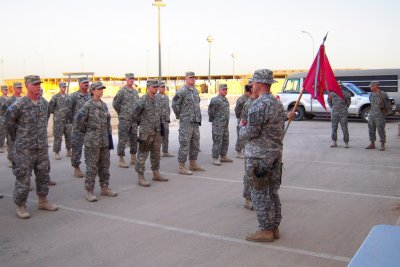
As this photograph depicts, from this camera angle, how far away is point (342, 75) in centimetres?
2409

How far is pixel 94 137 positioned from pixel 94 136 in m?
0.02

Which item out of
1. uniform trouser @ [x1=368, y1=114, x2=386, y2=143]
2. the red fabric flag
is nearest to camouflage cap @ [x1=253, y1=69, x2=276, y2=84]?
the red fabric flag

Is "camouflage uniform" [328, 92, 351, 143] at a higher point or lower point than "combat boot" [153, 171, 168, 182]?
higher

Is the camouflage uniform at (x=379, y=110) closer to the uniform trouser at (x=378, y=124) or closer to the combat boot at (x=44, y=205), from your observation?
the uniform trouser at (x=378, y=124)

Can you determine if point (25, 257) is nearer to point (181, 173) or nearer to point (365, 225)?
point (365, 225)

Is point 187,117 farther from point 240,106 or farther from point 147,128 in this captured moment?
point 240,106

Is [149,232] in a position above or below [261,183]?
below

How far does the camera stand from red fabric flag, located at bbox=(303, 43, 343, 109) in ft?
21.1

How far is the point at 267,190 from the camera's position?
5.08 m

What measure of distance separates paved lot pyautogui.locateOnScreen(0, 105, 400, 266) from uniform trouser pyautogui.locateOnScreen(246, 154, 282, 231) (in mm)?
298

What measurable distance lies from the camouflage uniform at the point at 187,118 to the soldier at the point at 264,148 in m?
4.11

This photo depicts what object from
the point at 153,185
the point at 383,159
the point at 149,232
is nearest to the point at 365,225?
the point at 149,232

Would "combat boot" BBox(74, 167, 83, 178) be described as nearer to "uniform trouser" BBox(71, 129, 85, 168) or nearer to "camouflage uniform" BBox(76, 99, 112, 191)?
"uniform trouser" BBox(71, 129, 85, 168)

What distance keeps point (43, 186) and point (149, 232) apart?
1.93 m
